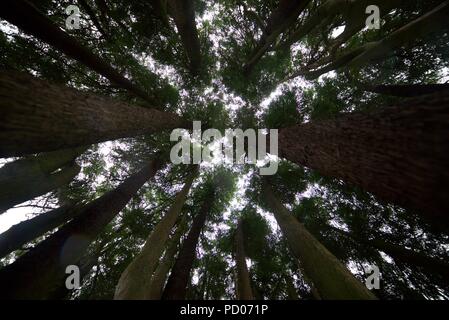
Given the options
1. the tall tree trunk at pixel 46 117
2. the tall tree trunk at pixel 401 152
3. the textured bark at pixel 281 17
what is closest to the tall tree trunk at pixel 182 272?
the tall tree trunk at pixel 46 117

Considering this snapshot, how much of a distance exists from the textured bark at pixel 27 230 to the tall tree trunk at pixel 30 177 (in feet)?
1.98

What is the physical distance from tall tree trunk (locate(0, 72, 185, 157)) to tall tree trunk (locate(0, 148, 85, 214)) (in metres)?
4.22

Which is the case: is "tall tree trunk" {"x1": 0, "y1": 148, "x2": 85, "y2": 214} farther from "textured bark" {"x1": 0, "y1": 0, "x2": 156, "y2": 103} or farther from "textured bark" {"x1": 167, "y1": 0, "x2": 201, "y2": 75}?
"textured bark" {"x1": 167, "y1": 0, "x2": 201, "y2": 75}

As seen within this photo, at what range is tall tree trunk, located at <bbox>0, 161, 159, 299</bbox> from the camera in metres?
3.94

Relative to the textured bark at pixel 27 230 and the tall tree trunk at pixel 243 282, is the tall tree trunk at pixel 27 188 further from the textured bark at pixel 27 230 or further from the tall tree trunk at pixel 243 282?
the tall tree trunk at pixel 243 282

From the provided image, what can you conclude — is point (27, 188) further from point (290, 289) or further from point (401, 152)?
point (290, 289)

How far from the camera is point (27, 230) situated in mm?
5625

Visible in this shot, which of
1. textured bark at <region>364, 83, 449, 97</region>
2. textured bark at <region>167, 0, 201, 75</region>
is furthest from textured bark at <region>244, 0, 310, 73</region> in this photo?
textured bark at <region>364, 83, 449, 97</region>

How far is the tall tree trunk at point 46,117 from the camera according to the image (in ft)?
6.14

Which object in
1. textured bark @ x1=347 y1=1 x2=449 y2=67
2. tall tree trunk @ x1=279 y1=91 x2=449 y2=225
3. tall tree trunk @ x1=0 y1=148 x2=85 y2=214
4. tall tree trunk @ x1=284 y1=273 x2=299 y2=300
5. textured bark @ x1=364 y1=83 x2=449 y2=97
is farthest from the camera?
tall tree trunk @ x1=284 y1=273 x2=299 y2=300

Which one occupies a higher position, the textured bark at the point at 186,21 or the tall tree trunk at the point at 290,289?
the textured bark at the point at 186,21
